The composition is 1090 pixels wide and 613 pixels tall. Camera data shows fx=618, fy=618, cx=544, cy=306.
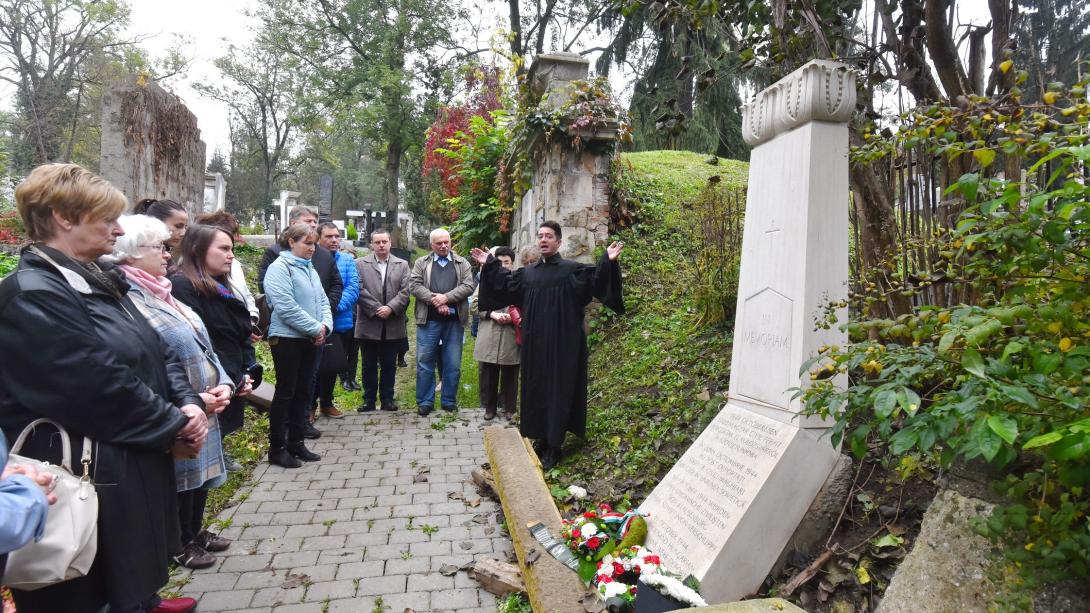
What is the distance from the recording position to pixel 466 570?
3.32m

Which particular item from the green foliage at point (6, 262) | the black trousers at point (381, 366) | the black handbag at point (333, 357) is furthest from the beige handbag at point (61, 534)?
the green foliage at point (6, 262)

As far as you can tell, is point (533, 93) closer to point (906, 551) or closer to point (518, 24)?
point (906, 551)

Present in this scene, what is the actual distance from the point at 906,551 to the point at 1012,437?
54.8 inches

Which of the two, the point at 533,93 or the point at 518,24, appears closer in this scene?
the point at 533,93

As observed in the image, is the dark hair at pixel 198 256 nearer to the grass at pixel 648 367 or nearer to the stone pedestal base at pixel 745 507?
the grass at pixel 648 367

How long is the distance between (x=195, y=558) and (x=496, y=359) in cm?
325

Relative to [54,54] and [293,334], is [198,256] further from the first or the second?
[54,54]

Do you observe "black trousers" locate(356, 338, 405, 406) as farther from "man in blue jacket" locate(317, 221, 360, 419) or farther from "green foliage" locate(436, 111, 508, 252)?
"green foliage" locate(436, 111, 508, 252)

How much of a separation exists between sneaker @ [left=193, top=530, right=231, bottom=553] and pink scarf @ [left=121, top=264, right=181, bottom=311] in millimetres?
1465

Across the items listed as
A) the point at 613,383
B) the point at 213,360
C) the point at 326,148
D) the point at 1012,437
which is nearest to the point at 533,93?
the point at 613,383

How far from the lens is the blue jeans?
6332 mm

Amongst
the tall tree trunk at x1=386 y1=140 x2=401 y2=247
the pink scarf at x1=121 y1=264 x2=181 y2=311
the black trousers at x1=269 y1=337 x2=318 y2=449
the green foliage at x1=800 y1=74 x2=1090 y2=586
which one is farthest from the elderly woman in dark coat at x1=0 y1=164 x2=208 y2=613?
the tall tree trunk at x1=386 y1=140 x2=401 y2=247

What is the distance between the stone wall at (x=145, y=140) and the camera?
558 cm

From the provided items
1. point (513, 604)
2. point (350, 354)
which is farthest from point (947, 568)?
point (350, 354)
